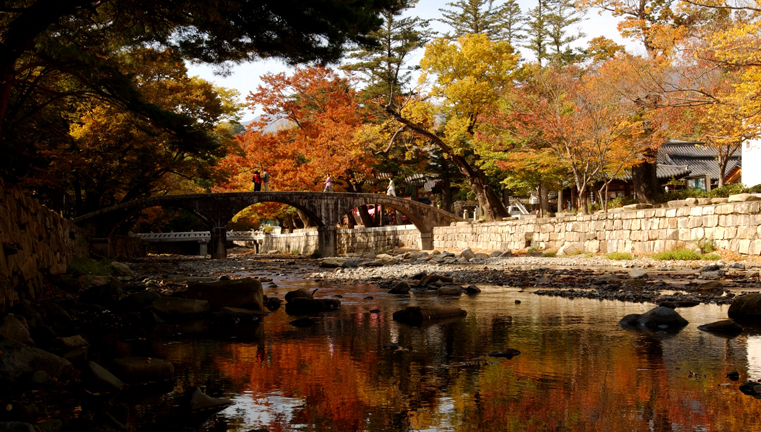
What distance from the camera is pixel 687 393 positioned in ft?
14.5

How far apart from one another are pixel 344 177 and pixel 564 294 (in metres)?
23.0

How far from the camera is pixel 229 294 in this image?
950cm

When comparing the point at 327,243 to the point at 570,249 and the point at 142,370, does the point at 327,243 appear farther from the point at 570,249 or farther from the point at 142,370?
the point at 142,370

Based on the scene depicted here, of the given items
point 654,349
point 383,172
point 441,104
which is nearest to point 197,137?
point 654,349

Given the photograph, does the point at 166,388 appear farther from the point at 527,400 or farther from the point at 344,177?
the point at 344,177

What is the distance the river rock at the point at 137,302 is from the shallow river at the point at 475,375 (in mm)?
1823

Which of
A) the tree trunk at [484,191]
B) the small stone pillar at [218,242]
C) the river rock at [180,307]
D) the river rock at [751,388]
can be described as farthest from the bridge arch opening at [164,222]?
the river rock at [751,388]

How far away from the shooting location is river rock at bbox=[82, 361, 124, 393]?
488 cm

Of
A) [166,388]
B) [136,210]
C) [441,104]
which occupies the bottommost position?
[166,388]

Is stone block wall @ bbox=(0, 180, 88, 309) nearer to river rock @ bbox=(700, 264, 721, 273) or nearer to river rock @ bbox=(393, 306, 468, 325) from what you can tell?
river rock @ bbox=(393, 306, 468, 325)

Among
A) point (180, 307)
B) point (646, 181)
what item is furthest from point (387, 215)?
point (180, 307)

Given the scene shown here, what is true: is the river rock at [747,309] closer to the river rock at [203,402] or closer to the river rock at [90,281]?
the river rock at [203,402]

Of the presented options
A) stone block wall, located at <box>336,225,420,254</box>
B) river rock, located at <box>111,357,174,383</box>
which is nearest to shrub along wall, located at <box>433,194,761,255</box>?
stone block wall, located at <box>336,225,420,254</box>

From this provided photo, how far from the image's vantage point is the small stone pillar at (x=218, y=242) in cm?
3123
